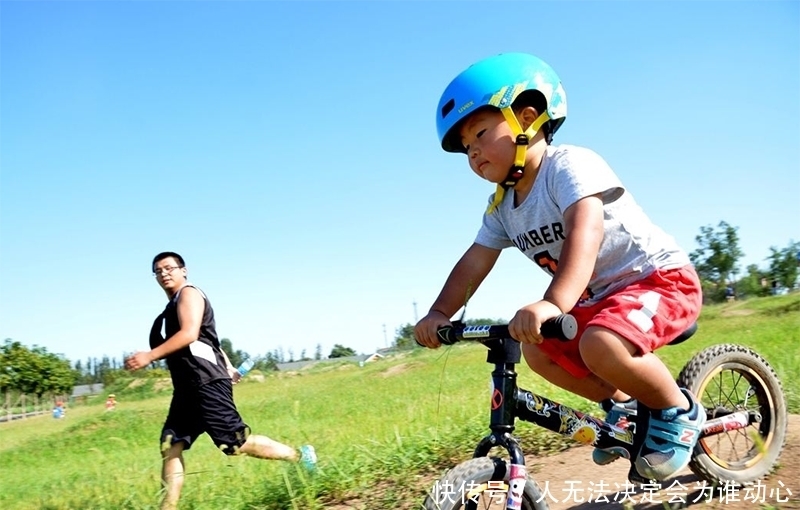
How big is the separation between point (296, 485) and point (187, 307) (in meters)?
1.61

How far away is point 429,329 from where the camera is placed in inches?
106

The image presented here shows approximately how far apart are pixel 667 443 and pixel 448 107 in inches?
62.5

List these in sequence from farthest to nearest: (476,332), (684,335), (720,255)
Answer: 1. (720,255)
2. (684,335)
3. (476,332)

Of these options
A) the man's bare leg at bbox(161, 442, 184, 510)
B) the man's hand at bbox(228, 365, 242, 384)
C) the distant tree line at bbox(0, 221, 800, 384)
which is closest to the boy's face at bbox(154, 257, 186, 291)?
the man's hand at bbox(228, 365, 242, 384)

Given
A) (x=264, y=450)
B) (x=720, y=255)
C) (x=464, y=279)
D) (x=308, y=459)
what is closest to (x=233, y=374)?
(x=264, y=450)

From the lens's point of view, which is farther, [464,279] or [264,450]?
[264,450]

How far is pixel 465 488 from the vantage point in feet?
7.47

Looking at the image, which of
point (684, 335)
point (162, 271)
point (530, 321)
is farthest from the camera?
point (162, 271)

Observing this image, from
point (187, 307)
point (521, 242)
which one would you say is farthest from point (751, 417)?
point (187, 307)

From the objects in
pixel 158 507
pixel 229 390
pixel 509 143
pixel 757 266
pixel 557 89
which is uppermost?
pixel 757 266

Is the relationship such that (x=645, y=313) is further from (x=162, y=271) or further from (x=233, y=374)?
(x=162, y=271)

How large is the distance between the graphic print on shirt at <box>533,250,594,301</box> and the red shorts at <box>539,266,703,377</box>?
3.2 inches

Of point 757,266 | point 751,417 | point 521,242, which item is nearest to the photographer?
point 521,242

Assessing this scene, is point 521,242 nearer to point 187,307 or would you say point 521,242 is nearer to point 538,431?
point 538,431
